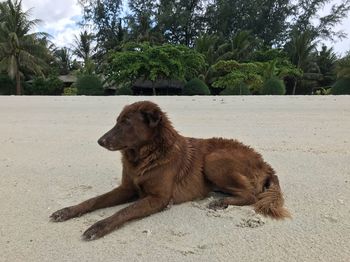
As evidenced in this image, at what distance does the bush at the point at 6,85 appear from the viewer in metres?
37.2

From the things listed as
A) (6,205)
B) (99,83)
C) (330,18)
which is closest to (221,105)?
(6,205)

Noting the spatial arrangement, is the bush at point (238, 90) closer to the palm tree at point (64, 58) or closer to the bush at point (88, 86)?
the bush at point (88, 86)

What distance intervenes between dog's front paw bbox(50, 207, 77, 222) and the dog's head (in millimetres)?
695

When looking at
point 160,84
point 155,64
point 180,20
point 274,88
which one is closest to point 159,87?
point 160,84

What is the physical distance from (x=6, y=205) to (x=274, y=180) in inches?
108

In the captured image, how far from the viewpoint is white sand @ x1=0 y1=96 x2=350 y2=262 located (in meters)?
3.13

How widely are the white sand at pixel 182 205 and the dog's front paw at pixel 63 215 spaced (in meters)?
0.08

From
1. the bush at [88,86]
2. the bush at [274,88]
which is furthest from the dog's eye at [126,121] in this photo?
the bush at [88,86]

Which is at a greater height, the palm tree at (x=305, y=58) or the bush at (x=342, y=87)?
the palm tree at (x=305, y=58)

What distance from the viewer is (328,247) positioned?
3.17 meters

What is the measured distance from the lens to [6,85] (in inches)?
1483

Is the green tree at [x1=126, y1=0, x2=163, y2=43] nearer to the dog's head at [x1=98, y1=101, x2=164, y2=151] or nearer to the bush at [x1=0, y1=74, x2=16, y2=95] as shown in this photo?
the bush at [x1=0, y1=74, x2=16, y2=95]

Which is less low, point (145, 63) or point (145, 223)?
point (145, 63)

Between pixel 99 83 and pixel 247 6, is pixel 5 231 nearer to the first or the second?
pixel 99 83
